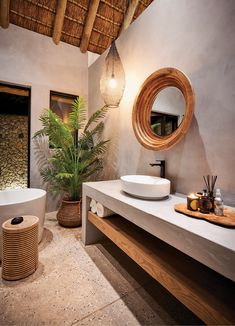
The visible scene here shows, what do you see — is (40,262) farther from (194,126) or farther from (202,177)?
(194,126)

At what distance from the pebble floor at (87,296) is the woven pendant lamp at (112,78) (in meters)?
1.83

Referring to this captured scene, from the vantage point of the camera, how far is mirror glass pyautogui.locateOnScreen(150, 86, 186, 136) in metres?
1.58

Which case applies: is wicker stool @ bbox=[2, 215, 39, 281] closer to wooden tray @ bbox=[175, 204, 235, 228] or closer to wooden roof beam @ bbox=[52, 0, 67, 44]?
wooden tray @ bbox=[175, 204, 235, 228]

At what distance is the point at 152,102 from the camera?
187cm

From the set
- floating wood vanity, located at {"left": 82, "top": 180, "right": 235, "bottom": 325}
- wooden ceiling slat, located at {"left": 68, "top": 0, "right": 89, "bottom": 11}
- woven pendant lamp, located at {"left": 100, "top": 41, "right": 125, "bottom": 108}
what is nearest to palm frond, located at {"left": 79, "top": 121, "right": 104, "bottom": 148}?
woven pendant lamp, located at {"left": 100, "top": 41, "right": 125, "bottom": 108}

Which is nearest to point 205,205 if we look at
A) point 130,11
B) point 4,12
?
point 130,11

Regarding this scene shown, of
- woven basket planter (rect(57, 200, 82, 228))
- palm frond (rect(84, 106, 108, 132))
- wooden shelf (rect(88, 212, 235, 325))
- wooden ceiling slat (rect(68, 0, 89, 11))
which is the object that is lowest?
woven basket planter (rect(57, 200, 82, 228))

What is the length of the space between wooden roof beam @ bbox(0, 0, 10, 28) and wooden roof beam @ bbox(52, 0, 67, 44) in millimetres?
636

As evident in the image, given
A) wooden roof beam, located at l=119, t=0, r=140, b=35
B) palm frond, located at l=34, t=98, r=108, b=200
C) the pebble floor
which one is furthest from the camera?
wooden roof beam, located at l=119, t=0, r=140, b=35

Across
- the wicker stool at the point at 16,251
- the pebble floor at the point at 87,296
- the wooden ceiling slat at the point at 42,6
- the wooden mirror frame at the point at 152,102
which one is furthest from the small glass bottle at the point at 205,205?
the wooden ceiling slat at the point at 42,6

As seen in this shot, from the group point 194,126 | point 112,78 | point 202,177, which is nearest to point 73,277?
point 202,177

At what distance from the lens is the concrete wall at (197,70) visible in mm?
1235

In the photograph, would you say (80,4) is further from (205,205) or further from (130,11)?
(205,205)

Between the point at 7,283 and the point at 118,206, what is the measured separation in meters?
1.17
